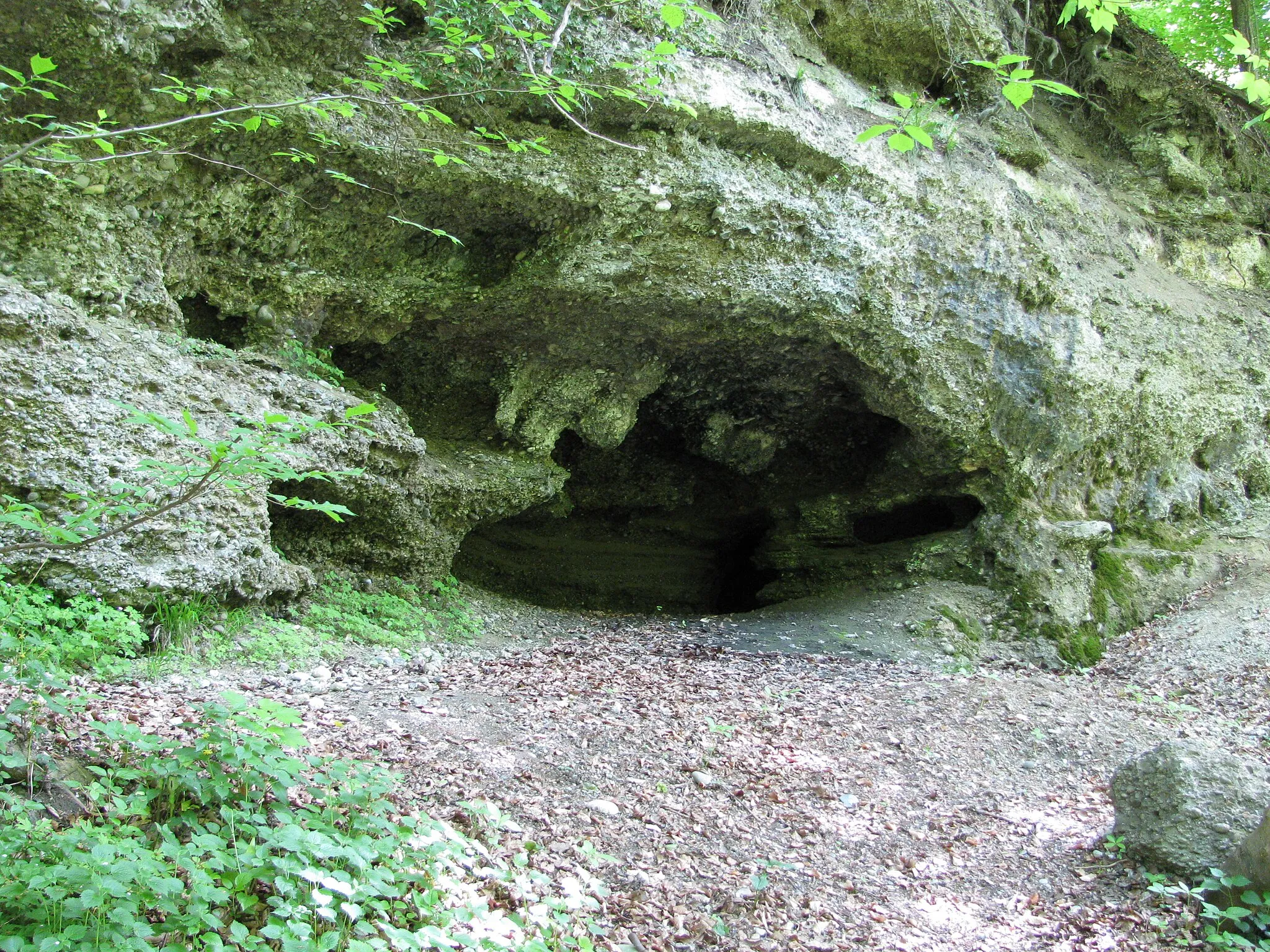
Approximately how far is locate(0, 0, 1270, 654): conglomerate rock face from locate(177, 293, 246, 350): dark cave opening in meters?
0.04

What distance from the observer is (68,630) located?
4.41 m

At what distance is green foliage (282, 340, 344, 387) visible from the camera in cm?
644

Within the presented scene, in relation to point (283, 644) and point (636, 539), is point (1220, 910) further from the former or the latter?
point (636, 539)

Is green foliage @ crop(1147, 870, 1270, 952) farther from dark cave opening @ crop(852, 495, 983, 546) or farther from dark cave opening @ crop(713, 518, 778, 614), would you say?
dark cave opening @ crop(713, 518, 778, 614)

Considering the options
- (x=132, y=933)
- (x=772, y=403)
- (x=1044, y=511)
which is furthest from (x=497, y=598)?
(x=132, y=933)

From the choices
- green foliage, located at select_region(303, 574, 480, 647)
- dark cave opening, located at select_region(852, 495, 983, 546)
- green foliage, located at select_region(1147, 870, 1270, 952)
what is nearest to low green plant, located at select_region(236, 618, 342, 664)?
green foliage, located at select_region(303, 574, 480, 647)

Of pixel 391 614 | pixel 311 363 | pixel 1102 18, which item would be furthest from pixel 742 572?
pixel 1102 18

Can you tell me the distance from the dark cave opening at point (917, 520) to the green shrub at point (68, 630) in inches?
307

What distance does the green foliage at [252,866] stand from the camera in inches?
86.3

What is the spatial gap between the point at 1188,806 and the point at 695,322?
5.37 metres

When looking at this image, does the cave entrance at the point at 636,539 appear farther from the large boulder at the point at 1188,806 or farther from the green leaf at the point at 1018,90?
the green leaf at the point at 1018,90

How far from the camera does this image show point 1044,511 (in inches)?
344

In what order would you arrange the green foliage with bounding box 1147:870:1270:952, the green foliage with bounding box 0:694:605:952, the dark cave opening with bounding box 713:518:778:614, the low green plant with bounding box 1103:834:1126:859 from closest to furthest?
the green foliage with bounding box 0:694:605:952 < the green foliage with bounding box 1147:870:1270:952 < the low green plant with bounding box 1103:834:1126:859 < the dark cave opening with bounding box 713:518:778:614

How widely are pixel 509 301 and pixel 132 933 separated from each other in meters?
5.81
